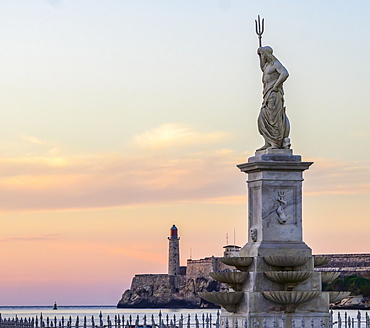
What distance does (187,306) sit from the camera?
152500 millimetres

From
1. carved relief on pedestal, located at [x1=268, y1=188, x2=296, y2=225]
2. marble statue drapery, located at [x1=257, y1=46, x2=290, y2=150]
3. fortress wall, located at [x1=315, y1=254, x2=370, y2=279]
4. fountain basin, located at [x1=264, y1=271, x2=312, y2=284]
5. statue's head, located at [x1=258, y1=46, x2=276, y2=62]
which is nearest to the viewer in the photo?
fountain basin, located at [x1=264, y1=271, x2=312, y2=284]

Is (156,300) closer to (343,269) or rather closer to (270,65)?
(343,269)

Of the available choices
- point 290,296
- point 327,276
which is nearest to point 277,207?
point 290,296

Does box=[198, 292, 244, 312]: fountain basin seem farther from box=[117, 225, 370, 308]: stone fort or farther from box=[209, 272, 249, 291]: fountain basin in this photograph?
box=[117, 225, 370, 308]: stone fort

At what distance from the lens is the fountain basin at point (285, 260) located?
77.0 ft

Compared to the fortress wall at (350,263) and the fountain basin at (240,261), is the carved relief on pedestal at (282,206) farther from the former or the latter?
the fortress wall at (350,263)

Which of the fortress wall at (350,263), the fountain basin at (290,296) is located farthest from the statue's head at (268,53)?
the fortress wall at (350,263)

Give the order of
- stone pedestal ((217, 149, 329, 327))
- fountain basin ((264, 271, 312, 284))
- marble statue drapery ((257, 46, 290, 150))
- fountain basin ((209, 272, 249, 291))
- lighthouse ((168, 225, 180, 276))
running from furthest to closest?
lighthouse ((168, 225, 180, 276)), marble statue drapery ((257, 46, 290, 150)), fountain basin ((209, 272, 249, 291)), stone pedestal ((217, 149, 329, 327)), fountain basin ((264, 271, 312, 284))

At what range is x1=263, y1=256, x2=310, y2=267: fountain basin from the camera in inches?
924

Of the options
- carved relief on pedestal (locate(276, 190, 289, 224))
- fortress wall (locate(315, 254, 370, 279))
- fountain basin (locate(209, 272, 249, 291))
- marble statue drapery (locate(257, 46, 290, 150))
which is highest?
fortress wall (locate(315, 254, 370, 279))

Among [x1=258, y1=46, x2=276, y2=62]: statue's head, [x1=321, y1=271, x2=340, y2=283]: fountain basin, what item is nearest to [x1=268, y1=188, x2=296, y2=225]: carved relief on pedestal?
[x1=321, y1=271, x2=340, y2=283]: fountain basin

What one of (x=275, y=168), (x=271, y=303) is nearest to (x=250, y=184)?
(x=275, y=168)

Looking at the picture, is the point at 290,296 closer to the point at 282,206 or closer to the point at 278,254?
the point at 278,254

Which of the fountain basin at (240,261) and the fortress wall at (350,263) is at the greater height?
the fortress wall at (350,263)
